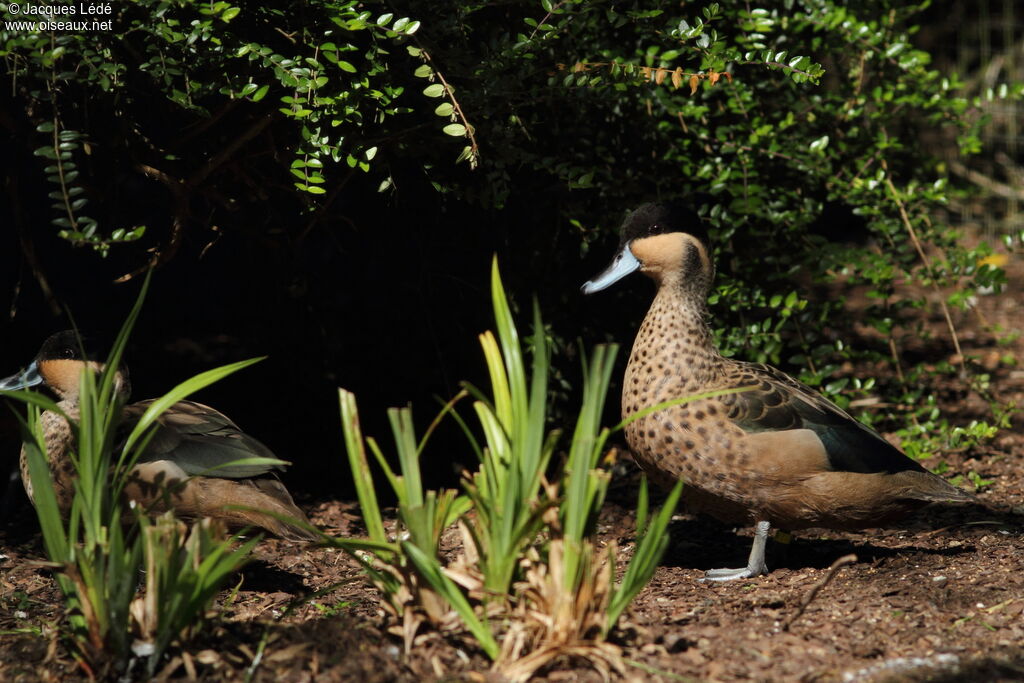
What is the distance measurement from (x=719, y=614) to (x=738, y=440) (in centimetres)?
59

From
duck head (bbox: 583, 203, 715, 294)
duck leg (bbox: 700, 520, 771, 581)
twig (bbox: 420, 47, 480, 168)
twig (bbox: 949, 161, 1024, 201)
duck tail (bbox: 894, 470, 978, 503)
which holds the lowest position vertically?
twig (bbox: 949, 161, 1024, 201)

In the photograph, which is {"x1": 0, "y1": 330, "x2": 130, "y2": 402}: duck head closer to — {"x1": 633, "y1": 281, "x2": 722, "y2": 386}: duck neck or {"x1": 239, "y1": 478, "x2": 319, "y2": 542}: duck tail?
{"x1": 239, "y1": 478, "x2": 319, "y2": 542}: duck tail

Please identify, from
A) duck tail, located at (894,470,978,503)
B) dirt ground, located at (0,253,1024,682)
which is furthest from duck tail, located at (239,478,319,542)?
duck tail, located at (894,470,978,503)

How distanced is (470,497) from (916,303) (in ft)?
9.94

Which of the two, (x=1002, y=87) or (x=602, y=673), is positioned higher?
(x=1002, y=87)

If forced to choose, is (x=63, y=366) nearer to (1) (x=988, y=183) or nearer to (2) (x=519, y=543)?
(2) (x=519, y=543)

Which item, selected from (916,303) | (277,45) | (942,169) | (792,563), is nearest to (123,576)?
(277,45)

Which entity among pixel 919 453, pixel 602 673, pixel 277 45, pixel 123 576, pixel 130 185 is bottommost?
pixel 919 453

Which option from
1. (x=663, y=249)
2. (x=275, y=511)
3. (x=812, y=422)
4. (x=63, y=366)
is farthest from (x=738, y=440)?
(x=63, y=366)

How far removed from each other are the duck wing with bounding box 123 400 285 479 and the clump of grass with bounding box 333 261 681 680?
3.68 feet

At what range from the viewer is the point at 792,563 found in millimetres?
3805

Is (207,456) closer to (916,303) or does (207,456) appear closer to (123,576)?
(123,576)

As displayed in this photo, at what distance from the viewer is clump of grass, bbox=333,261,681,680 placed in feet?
8.22

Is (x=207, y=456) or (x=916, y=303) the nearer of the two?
(x=207, y=456)
